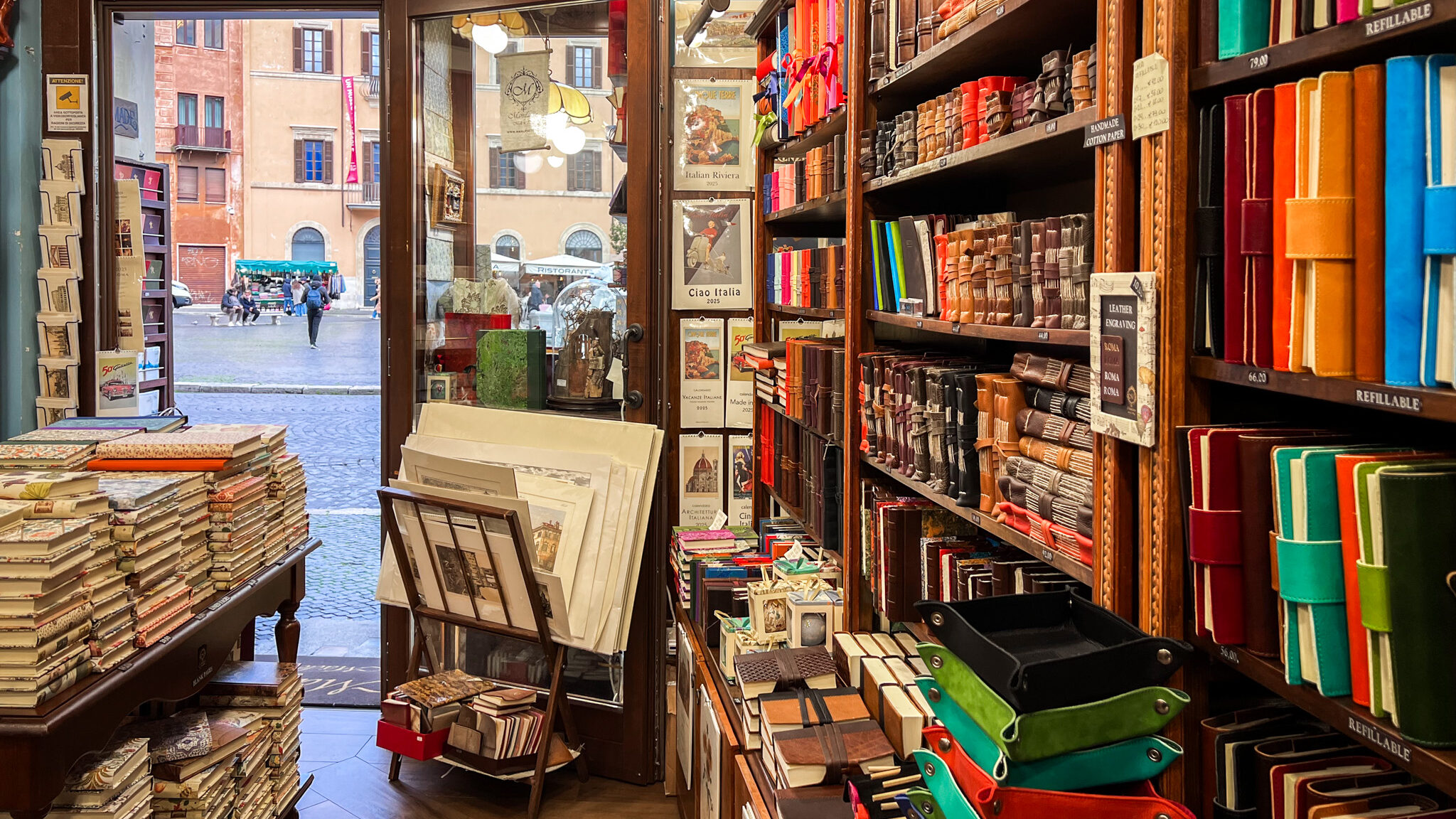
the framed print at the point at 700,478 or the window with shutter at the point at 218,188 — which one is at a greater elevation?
the window with shutter at the point at 218,188

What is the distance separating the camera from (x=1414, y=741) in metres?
1.00

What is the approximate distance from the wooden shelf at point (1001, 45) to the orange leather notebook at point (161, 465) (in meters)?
1.88

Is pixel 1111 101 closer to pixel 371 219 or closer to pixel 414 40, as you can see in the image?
pixel 414 40

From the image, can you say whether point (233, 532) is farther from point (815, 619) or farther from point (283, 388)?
point (283, 388)

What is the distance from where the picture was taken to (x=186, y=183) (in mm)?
29578

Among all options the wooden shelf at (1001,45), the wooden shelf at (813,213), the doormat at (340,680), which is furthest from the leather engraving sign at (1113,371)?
the doormat at (340,680)

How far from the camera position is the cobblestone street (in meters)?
5.80

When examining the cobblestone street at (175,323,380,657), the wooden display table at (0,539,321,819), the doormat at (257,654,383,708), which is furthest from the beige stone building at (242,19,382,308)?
the wooden display table at (0,539,321,819)

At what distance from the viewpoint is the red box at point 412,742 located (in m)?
3.54

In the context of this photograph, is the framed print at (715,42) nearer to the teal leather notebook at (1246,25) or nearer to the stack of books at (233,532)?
the stack of books at (233,532)

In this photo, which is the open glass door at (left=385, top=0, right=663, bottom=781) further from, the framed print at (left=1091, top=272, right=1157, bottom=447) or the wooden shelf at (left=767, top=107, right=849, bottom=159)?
the framed print at (left=1091, top=272, right=1157, bottom=447)

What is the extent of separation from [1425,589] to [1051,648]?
53cm

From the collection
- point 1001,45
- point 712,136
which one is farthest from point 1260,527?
point 712,136

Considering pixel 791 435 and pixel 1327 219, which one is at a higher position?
pixel 1327 219
